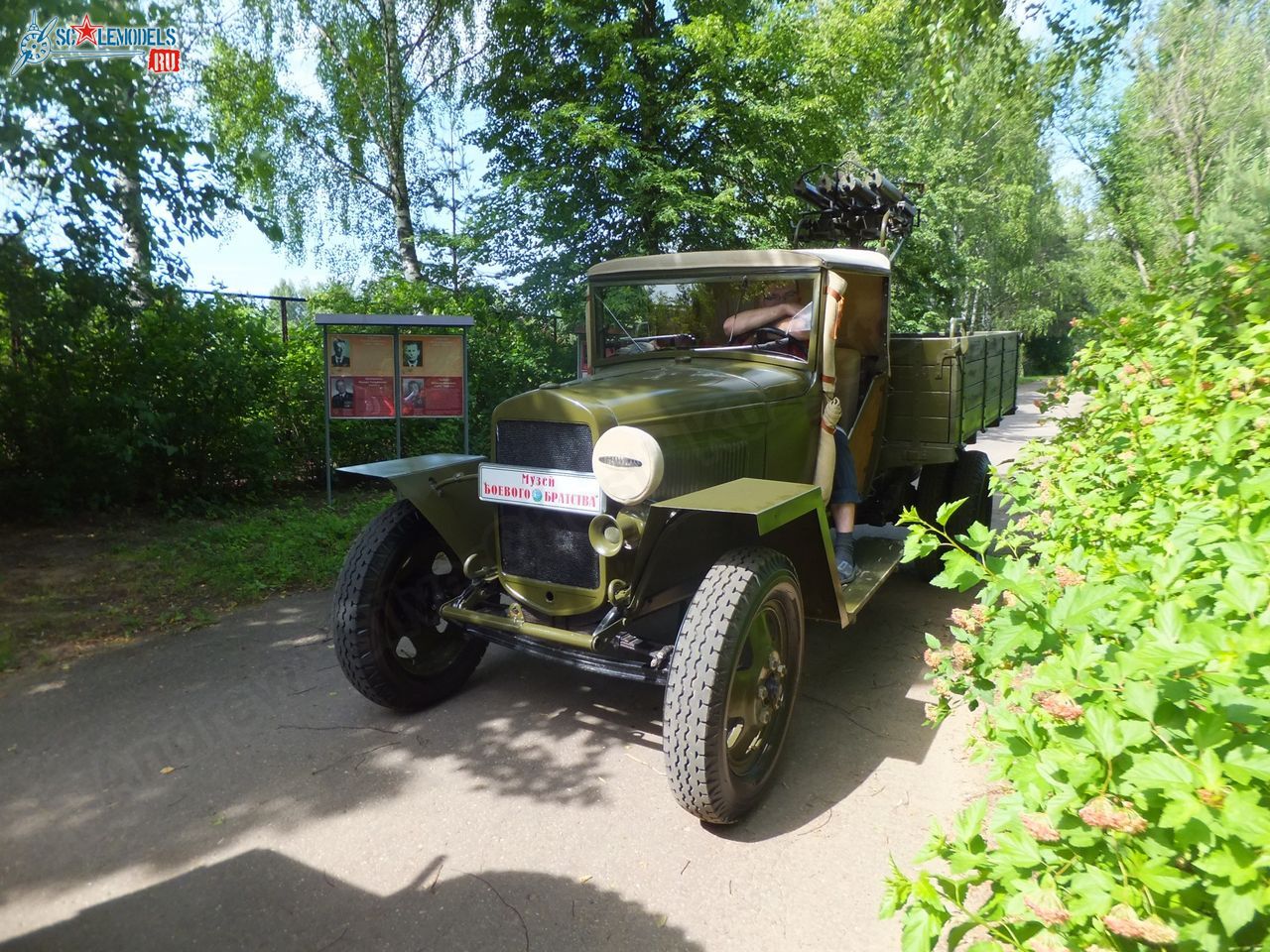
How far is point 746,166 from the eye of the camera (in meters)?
10.5

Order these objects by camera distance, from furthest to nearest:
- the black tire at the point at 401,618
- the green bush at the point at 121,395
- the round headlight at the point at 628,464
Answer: the green bush at the point at 121,395 < the black tire at the point at 401,618 < the round headlight at the point at 628,464

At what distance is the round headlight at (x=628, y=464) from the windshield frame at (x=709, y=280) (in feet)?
4.37

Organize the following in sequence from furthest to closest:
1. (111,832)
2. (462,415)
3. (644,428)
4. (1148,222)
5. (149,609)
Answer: (1148,222) < (462,415) < (149,609) < (644,428) < (111,832)

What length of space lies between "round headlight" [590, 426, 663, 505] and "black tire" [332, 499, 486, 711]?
1139mm

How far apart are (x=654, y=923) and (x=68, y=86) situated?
600cm

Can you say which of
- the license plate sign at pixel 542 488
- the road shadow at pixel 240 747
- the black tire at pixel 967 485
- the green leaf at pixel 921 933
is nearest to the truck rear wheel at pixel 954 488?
the black tire at pixel 967 485

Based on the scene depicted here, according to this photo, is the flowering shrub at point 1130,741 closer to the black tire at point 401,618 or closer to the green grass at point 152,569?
the black tire at point 401,618

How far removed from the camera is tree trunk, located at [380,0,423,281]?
39.0 ft

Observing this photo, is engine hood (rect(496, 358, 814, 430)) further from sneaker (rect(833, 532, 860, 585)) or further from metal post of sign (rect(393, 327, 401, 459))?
metal post of sign (rect(393, 327, 401, 459))

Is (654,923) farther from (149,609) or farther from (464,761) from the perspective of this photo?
(149,609)

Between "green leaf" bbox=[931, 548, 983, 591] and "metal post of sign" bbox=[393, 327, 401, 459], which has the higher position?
"metal post of sign" bbox=[393, 327, 401, 459]

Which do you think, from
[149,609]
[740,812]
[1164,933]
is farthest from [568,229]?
[1164,933]

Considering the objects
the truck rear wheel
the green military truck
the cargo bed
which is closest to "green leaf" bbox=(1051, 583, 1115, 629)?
the green military truck

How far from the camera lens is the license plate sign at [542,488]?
3.05 metres
